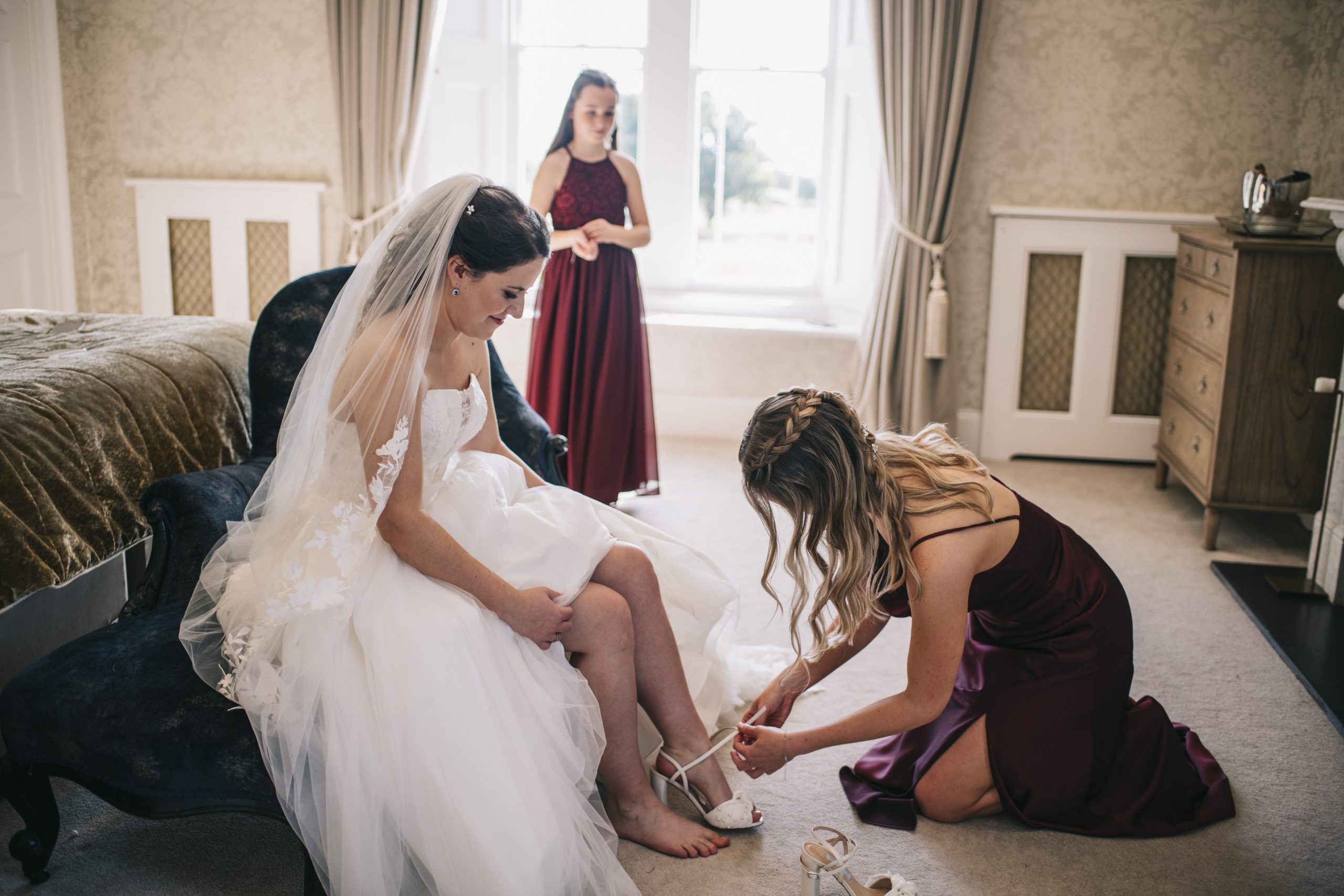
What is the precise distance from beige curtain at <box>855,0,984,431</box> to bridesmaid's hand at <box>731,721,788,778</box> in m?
2.78

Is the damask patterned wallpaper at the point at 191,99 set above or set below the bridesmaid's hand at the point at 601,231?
above

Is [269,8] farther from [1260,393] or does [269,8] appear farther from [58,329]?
[1260,393]

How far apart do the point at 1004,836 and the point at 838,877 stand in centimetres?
42

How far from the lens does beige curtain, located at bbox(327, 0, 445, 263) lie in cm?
449

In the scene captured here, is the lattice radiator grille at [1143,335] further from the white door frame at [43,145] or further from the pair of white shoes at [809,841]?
the white door frame at [43,145]

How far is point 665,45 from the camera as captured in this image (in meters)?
4.79

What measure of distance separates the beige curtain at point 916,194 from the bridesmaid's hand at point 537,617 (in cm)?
286

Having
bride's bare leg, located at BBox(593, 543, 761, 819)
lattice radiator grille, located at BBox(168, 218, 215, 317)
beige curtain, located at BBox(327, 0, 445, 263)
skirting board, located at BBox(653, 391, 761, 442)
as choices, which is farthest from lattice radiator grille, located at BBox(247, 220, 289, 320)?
bride's bare leg, located at BBox(593, 543, 761, 819)

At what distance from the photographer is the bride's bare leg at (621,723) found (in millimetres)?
1854

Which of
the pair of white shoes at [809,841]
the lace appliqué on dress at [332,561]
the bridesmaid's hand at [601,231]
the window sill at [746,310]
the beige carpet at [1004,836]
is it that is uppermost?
the bridesmaid's hand at [601,231]

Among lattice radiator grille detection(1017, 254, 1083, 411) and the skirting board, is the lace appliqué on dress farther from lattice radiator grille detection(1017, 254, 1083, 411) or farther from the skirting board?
lattice radiator grille detection(1017, 254, 1083, 411)

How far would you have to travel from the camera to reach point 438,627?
65.4 inches

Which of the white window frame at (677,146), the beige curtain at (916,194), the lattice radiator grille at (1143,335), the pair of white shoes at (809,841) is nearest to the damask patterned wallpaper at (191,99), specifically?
the white window frame at (677,146)

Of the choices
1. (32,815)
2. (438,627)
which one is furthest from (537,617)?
(32,815)
